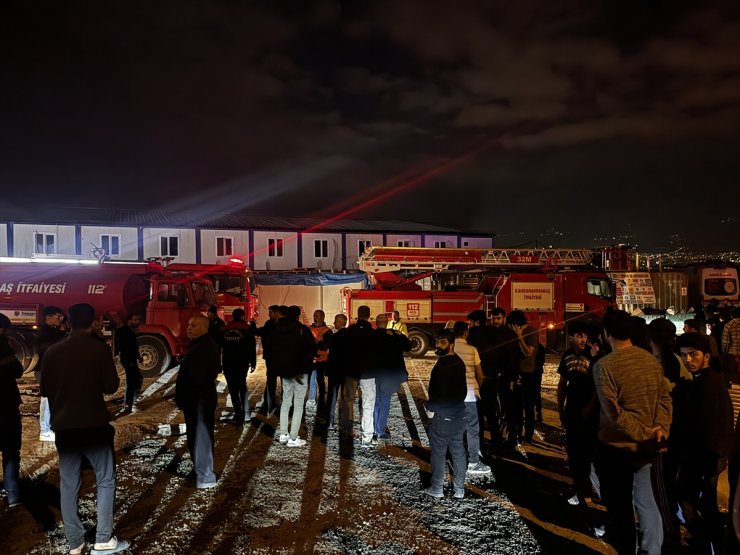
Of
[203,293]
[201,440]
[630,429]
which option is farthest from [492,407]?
[203,293]

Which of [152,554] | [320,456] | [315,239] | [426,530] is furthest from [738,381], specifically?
[315,239]

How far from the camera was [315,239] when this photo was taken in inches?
1287

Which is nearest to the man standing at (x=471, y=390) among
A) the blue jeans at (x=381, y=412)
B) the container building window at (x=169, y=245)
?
the blue jeans at (x=381, y=412)

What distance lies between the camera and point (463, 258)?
16.6m

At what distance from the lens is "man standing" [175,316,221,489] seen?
5020 millimetres

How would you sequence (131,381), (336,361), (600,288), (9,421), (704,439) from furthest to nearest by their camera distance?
(600,288)
(131,381)
(336,361)
(9,421)
(704,439)

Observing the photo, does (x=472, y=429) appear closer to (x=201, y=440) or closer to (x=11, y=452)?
(x=201, y=440)

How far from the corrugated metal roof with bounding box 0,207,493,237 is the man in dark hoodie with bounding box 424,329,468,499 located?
92.4 feet

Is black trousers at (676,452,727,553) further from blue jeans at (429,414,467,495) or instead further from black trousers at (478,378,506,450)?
black trousers at (478,378,506,450)

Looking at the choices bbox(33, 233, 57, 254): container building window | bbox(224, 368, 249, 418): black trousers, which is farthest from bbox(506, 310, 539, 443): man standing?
bbox(33, 233, 57, 254): container building window

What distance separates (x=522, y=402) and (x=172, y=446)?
4.74 meters

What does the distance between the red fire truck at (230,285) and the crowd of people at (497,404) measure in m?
8.64

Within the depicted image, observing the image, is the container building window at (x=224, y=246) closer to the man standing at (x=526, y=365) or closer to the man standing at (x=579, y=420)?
the man standing at (x=526, y=365)

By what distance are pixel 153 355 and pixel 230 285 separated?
525 cm
